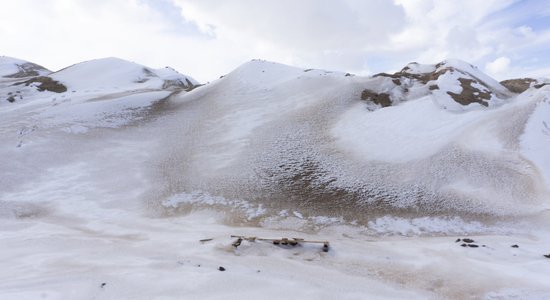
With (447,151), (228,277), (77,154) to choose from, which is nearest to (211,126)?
(77,154)

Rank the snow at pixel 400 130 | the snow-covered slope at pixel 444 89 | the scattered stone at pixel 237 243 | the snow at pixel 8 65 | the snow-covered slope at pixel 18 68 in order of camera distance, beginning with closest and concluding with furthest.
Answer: the scattered stone at pixel 237 243 < the snow at pixel 400 130 < the snow-covered slope at pixel 444 89 < the snow-covered slope at pixel 18 68 < the snow at pixel 8 65

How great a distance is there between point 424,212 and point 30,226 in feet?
73.2

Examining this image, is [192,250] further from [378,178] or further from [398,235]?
[378,178]

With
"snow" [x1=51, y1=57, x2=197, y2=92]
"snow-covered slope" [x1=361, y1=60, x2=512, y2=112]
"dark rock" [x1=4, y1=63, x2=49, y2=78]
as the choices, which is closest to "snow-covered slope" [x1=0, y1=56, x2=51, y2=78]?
"dark rock" [x1=4, y1=63, x2=49, y2=78]

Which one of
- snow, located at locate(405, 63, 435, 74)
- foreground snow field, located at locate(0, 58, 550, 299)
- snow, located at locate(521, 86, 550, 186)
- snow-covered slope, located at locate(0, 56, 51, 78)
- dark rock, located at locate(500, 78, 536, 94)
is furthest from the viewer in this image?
snow-covered slope, located at locate(0, 56, 51, 78)

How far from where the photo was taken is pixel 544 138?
28.5 m

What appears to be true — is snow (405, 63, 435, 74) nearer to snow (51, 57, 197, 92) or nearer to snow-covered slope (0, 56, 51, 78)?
snow (51, 57, 197, 92)

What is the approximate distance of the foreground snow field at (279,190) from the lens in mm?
14008

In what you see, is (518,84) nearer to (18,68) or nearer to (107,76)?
(107,76)

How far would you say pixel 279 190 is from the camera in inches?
1003

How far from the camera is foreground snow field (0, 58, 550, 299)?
14008mm

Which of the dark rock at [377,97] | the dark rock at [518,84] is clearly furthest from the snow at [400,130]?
the dark rock at [518,84]

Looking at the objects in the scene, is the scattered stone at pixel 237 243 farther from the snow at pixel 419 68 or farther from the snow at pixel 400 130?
the snow at pixel 419 68

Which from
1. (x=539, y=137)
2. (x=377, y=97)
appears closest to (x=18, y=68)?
(x=377, y=97)
